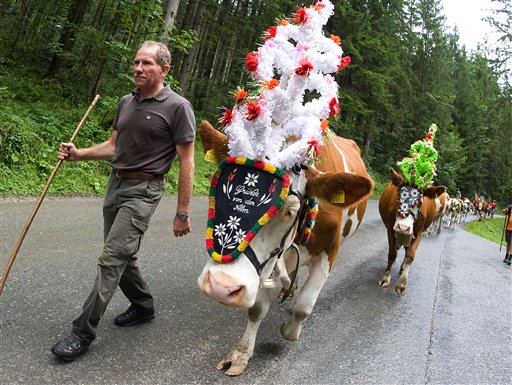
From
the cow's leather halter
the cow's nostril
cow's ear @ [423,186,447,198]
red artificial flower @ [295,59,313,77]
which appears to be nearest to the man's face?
red artificial flower @ [295,59,313,77]

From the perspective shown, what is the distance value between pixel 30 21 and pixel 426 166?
19.5m

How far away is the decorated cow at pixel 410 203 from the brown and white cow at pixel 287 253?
2.42 meters

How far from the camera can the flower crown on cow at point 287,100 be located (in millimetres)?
2893

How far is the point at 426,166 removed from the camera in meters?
6.49

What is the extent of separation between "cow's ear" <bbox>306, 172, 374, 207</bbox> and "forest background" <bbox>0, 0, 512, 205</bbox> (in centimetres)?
76

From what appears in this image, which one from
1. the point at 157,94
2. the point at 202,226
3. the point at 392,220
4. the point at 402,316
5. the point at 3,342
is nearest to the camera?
the point at 3,342

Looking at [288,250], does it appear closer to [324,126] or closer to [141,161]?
[324,126]

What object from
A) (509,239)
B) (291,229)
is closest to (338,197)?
(291,229)

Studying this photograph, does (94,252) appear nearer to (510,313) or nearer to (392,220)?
(392,220)

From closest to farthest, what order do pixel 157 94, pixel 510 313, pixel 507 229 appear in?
1. pixel 157 94
2. pixel 510 313
3. pixel 507 229

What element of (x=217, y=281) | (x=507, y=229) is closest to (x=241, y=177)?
(x=217, y=281)

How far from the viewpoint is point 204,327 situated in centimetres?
395

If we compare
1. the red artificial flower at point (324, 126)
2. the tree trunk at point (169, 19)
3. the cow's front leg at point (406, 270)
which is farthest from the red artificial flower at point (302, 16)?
the tree trunk at point (169, 19)

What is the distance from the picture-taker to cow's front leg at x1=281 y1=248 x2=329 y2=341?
3.66 m
